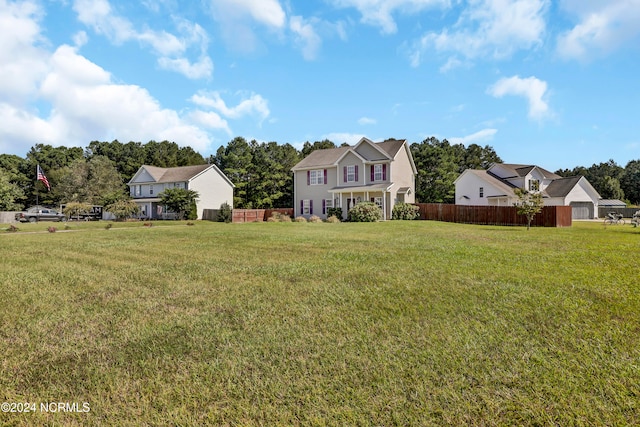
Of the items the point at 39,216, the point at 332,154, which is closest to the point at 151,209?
the point at 39,216

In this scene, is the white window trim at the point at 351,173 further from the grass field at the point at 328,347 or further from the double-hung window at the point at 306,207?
the grass field at the point at 328,347

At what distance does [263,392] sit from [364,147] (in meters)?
30.8

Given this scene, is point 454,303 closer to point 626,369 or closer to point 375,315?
point 375,315

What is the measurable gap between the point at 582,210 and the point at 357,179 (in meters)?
31.3

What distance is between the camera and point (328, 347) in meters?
3.45

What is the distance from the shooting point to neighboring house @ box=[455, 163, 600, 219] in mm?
37031

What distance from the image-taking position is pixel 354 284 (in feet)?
18.7

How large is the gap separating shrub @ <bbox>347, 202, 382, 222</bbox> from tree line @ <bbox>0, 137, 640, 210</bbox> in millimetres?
22736

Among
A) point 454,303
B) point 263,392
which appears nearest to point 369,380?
point 263,392

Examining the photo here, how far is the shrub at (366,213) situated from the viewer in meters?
26.4

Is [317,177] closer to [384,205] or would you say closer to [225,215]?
[384,205]

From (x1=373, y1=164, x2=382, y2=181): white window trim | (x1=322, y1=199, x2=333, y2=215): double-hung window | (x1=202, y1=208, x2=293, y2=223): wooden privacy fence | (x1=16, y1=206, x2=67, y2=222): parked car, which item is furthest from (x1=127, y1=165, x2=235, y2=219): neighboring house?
(x1=373, y1=164, x2=382, y2=181): white window trim

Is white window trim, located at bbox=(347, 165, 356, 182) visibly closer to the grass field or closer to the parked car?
the grass field

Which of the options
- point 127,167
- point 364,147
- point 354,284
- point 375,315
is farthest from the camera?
point 127,167
